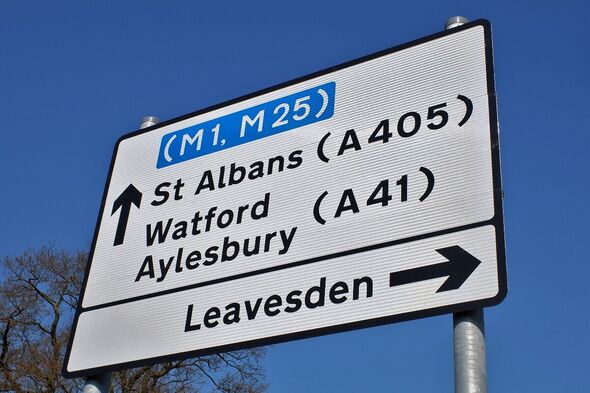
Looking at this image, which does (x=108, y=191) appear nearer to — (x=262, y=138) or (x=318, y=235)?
(x=262, y=138)

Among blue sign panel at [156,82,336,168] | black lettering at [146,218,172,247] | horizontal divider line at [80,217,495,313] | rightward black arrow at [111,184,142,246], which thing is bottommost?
horizontal divider line at [80,217,495,313]

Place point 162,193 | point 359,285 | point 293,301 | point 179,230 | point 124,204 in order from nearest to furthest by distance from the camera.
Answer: point 359,285 < point 293,301 < point 179,230 < point 162,193 < point 124,204

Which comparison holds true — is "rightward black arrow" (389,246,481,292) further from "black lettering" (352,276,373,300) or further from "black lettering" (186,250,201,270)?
"black lettering" (186,250,201,270)

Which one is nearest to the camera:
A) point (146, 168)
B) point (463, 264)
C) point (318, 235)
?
point (463, 264)

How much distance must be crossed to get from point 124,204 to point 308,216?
1.37 m

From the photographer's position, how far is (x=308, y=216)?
14.1 ft

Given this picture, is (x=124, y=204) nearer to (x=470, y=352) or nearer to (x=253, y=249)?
(x=253, y=249)

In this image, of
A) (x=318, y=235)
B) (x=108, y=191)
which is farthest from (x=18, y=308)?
(x=318, y=235)

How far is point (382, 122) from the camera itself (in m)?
4.39

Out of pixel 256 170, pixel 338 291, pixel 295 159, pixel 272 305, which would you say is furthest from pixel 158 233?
pixel 338 291

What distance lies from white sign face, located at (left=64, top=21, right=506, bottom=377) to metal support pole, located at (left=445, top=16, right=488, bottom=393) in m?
0.06

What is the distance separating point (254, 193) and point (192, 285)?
0.60 m

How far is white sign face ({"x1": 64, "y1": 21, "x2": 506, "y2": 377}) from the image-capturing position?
3.78 meters

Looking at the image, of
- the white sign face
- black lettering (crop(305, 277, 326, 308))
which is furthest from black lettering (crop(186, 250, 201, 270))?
black lettering (crop(305, 277, 326, 308))
